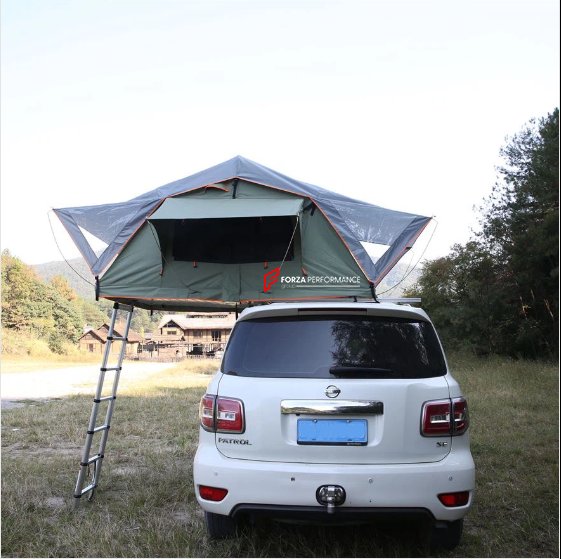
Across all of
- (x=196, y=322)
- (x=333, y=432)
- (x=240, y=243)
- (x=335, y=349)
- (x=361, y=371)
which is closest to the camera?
(x=333, y=432)

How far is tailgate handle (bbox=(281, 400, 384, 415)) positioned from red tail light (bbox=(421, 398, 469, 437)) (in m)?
0.27

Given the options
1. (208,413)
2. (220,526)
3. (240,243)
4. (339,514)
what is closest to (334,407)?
(339,514)

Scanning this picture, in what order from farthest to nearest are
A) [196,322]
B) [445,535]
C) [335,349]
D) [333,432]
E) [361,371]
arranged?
[196,322] < [445,535] < [335,349] < [361,371] < [333,432]

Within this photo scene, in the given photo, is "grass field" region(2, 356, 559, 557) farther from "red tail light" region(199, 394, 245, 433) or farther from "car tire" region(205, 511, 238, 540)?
"red tail light" region(199, 394, 245, 433)

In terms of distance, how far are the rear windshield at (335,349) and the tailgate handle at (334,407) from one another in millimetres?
161

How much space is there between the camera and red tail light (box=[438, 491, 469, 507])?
11.1 feet

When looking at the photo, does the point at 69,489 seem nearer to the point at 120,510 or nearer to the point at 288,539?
the point at 120,510

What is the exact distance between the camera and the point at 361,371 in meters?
3.52

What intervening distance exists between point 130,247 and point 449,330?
25.5m

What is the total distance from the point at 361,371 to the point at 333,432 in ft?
1.26

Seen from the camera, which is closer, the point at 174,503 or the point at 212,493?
the point at 212,493

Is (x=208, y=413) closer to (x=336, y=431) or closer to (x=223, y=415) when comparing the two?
(x=223, y=415)

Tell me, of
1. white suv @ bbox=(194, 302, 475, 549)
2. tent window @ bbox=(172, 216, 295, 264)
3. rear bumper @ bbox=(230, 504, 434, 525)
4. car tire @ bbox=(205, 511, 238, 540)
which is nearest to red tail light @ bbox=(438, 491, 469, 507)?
white suv @ bbox=(194, 302, 475, 549)

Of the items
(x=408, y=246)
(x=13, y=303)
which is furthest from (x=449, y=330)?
(x=13, y=303)
